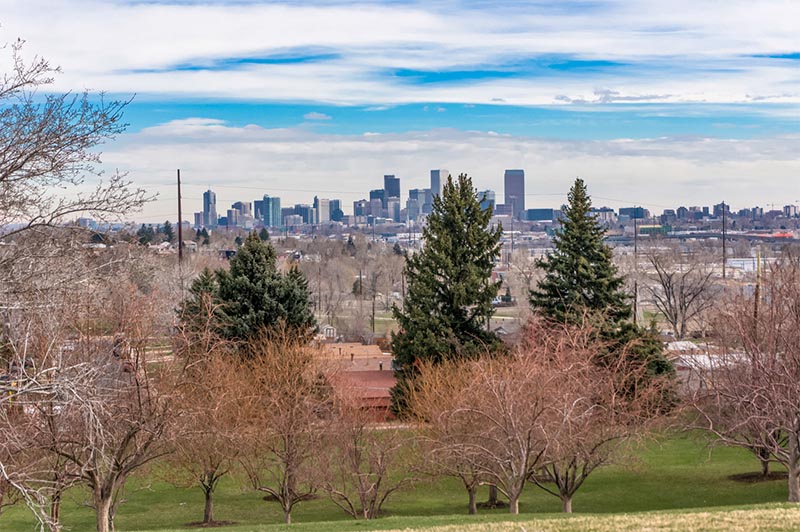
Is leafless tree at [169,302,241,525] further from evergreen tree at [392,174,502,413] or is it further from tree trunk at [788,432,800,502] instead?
tree trunk at [788,432,800,502]

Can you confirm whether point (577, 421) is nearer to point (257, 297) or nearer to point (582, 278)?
point (582, 278)

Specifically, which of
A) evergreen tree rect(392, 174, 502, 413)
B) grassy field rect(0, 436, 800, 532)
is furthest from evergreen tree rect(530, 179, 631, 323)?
grassy field rect(0, 436, 800, 532)

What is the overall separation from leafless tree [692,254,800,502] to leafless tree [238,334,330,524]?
9.93m

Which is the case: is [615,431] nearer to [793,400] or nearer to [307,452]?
[793,400]

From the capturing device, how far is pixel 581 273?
37.4 m

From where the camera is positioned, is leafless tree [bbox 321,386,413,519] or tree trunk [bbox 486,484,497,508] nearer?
leafless tree [bbox 321,386,413,519]

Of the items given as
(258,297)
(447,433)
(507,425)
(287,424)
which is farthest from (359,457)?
(258,297)

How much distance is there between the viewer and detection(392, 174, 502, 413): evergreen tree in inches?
1464

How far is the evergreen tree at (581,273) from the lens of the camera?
122 feet

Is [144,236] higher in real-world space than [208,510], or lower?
higher

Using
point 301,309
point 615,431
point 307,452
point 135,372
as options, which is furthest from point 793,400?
point 301,309

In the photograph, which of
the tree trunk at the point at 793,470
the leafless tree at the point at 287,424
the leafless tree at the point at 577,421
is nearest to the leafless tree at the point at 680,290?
the leafless tree at the point at 577,421

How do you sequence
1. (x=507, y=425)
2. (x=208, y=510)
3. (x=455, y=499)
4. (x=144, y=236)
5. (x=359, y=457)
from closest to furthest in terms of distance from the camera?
1. (x=507, y=425)
2. (x=144, y=236)
3. (x=359, y=457)
4. (x=208, y=510)
5. (x=455, y=499)

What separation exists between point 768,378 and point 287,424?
39.1 feet
